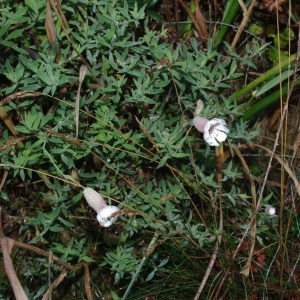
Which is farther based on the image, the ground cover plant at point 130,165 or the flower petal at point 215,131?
the ground cover plant at point 130,165

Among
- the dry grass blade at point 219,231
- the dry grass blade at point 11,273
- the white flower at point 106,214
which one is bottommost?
the dry grass blade at point 219,231

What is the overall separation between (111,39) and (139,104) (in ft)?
0.63

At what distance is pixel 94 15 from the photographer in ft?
6.56

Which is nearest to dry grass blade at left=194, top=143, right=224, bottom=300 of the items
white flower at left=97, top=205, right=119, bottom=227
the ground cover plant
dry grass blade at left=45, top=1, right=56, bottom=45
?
the ground cover plant

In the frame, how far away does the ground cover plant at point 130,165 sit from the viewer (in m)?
1.78

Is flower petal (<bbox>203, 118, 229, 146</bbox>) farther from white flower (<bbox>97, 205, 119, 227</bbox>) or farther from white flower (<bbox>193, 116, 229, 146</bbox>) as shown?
white flower (<bbox>97, 205, 119, 227</bbox>)

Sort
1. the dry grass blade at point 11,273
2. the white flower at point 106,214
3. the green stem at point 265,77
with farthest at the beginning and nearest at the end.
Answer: the green stem at point 265,77 → the white flower at point 106,214 → the dry grass blade at point 11,273

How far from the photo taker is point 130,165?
6.47 feet

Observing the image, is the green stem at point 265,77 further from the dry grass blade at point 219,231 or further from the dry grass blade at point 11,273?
the dry grass blade at point 11,273

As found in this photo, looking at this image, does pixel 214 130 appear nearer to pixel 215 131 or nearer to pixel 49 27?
pixel 215 131

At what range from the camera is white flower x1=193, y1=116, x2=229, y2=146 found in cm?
166

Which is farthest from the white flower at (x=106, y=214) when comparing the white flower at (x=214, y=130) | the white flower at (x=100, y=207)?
the white flower at (x=214, y=130)

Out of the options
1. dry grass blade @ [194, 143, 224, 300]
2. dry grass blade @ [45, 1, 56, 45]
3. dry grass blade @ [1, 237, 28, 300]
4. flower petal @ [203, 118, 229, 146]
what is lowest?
dry grass blade @ [194, 143, 224, 300]

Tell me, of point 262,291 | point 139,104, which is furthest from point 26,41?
point 262,291
